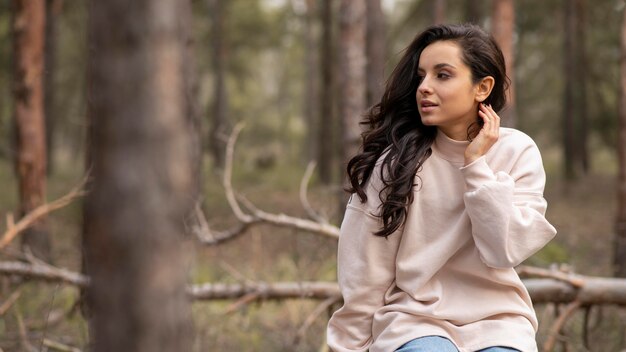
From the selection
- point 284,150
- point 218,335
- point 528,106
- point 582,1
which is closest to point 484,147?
point 218,335

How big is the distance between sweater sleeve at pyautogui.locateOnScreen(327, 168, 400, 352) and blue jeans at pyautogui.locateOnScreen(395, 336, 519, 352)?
0.76 ft

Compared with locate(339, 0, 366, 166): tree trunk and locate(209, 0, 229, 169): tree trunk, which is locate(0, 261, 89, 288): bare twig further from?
locate(209, 0, 229, 169): tree trunk

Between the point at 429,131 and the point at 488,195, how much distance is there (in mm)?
454

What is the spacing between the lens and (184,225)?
145cm

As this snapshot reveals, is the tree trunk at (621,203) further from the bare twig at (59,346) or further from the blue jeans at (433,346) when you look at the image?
the blue jeans at (433,346)

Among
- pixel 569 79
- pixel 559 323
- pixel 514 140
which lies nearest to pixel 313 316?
pixel 559 323

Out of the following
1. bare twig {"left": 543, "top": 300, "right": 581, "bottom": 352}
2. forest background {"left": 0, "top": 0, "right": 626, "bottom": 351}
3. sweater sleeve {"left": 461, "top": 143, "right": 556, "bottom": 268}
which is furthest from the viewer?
forest background {"left": 0, "top": 0, "right": 626, "bottom": 351}

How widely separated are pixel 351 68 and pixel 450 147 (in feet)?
16.4

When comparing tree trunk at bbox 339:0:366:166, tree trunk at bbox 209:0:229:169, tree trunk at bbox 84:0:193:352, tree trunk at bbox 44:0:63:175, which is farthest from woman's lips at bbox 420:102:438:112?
tree trunk at bbox 209:0:229:169

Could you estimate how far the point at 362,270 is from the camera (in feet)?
9.55

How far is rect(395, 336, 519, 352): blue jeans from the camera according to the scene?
2699 mm

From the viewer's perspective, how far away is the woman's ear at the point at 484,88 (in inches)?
115

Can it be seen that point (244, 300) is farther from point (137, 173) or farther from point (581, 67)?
point (581, 67)

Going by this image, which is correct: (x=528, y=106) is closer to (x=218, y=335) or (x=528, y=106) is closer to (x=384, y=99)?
(x=218, y=335)
